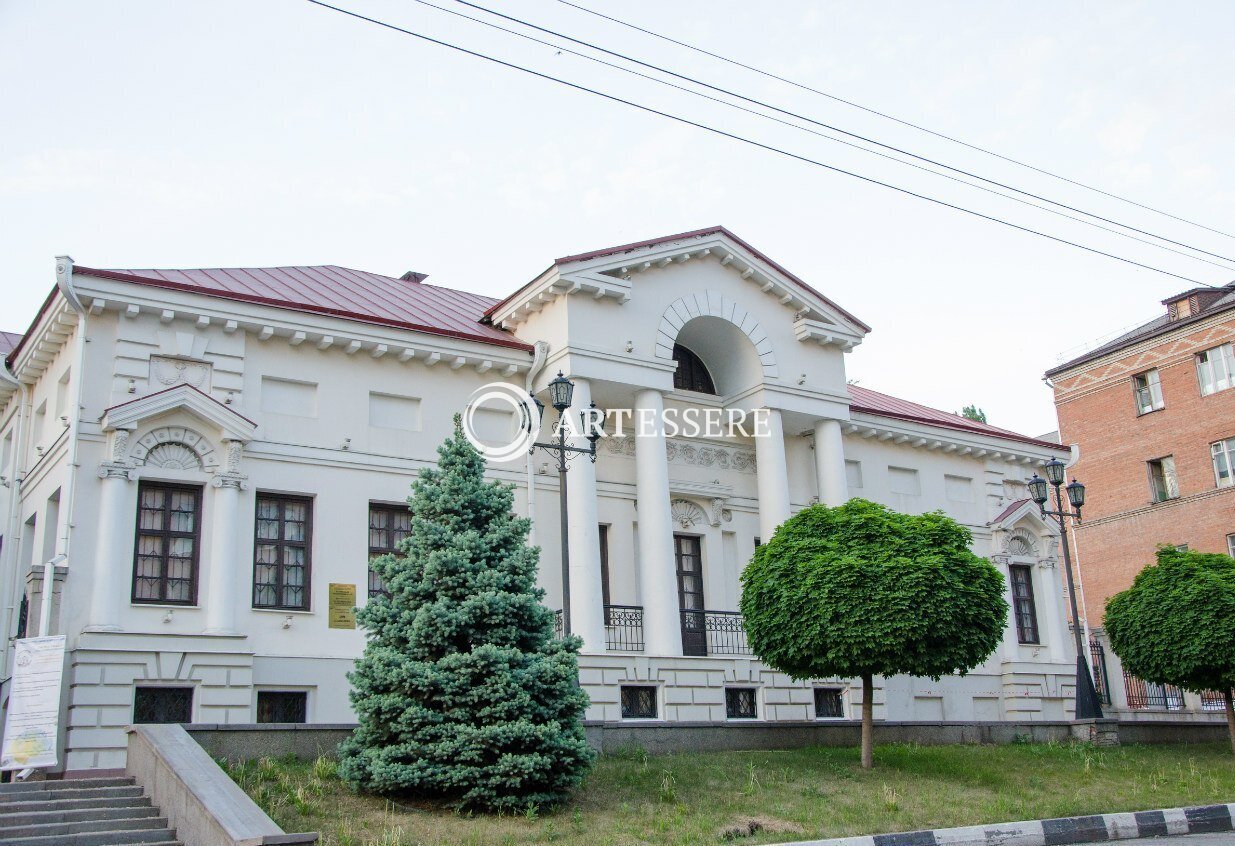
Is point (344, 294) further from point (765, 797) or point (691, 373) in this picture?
point (765, 797)

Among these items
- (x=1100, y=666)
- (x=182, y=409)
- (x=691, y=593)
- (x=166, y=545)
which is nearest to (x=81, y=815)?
(x=166, y=545)

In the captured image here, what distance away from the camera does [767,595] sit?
61.0ft

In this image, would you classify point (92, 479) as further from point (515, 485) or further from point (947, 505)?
point (947, 505)

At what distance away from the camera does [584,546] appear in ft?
68.0

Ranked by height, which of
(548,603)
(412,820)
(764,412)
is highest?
(764,412)

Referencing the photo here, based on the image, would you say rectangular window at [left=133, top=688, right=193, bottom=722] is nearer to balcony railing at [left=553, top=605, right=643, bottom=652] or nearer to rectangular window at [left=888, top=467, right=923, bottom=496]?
balcony railing at [left=553, top=605, right=643, bottom=652]

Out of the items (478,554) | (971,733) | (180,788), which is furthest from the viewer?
(971,733)

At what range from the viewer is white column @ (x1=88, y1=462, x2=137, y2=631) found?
57.3 feet

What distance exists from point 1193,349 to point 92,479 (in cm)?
3448

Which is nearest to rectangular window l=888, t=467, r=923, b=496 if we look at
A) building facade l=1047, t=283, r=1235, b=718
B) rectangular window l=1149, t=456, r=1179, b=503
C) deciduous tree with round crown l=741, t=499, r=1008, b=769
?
deciduous tree with round crown l=741, t=499, r=1008, b=769

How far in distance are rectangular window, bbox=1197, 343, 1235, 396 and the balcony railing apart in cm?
2541

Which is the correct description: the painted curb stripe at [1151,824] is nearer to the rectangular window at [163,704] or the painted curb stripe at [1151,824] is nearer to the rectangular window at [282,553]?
the rectangular window at [282,553]

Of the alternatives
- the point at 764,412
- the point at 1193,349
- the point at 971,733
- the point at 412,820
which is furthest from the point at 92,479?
the point at 1193,349

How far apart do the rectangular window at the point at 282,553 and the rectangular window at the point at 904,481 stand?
543 inches
